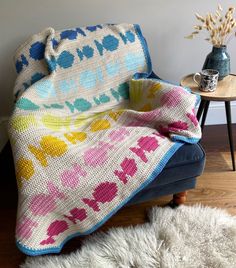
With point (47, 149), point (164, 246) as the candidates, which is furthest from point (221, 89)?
point (47, 149)

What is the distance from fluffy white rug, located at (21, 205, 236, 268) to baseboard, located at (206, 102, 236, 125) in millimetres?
884

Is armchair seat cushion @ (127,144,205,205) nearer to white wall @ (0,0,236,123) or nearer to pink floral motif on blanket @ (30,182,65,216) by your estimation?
pink floral motif on blanket @ (30,182,65,216)

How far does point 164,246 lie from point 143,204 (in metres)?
0.31

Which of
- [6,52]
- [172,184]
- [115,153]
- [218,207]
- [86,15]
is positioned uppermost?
[86,15]

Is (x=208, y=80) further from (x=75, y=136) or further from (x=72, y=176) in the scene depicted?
(x=72, y=176)

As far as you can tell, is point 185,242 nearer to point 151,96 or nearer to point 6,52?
point 151,96

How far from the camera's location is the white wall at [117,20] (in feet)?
5.65

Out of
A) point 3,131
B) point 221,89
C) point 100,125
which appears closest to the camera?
point 100,125

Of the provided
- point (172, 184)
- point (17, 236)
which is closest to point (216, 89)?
point (172, 184)

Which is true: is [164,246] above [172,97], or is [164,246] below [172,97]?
below

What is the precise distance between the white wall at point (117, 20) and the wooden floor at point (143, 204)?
0.59 m

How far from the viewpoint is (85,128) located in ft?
4.75

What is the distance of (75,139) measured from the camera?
131cm

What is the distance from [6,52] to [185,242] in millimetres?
1439
